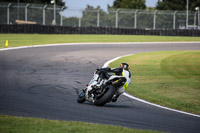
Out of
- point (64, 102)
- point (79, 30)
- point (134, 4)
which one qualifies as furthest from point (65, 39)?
point (134, 4)

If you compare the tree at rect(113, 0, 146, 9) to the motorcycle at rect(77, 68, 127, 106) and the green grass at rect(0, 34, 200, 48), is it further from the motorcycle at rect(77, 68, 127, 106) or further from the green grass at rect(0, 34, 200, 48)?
the motorcycle at rect(77, 68, 127, 106)

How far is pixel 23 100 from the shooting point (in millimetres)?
9727

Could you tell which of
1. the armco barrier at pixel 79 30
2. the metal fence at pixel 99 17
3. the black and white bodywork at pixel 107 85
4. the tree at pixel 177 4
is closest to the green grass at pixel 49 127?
the black and white bodywork at pixel 107 85

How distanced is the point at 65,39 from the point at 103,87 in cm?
2425

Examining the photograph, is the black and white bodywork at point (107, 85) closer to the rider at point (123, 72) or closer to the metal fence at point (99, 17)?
the rider at point (123, 72)

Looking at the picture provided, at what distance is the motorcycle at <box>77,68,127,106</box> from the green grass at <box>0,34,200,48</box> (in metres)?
17.3

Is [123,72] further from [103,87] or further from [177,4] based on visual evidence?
[177,4]

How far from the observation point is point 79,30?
37.1 metres

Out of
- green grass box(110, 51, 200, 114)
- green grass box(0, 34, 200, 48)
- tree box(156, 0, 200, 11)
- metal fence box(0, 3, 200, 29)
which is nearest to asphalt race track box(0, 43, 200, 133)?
green grass box(110, 51, 200, 114)

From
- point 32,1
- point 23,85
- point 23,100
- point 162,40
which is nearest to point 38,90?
point 23,85

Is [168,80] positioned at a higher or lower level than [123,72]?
lower

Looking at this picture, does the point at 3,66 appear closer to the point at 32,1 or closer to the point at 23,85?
the point at 23,85

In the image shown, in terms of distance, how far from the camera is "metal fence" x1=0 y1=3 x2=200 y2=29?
131 ft

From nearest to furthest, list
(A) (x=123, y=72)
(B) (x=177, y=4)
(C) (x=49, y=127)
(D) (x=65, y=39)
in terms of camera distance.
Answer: (C) (x=49, y=127) → (A) (x=123, y=72) → (D) (x=65, y=39) → (B) (x=177, y=4)
